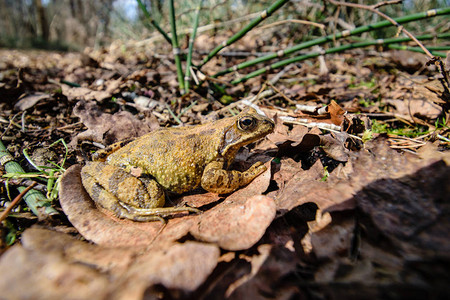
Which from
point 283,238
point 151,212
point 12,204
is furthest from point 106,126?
point 283,238

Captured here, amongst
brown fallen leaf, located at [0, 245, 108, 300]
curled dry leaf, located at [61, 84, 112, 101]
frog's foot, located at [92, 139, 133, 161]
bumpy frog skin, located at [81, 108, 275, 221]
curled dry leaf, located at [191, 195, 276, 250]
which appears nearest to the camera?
brown fallen leaf, located at [0, 245, 108, 300]

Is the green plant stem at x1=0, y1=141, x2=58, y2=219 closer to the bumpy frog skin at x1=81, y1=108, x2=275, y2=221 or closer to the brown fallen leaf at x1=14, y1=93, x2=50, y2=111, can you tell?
the bumpy frog skin at x1=81, y1=108, x2=275, y2=221

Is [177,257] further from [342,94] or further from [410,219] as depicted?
[342,94]

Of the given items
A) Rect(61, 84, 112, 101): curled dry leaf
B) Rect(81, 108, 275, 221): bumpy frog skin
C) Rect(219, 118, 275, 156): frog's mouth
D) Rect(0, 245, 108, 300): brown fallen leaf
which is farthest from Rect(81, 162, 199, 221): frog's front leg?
Rect(61, 84, 112, 101): curled dry leaf

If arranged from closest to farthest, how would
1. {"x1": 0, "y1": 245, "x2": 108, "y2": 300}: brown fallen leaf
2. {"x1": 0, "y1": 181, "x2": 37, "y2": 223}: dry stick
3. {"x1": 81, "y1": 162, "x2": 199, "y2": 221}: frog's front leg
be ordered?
{"x1": 0, "y1": 245, "x2": 108, "y2": 300}: brown fallen leaf → {"x1": 0, "y1": 181, "x2": 37, "y2": 223}: dry stick → {"x1": 81, "y1": 162, "x2": 199, "y2": 221}: frog's front leg

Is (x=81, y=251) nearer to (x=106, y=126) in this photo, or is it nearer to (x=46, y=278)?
(x=46, y=278)

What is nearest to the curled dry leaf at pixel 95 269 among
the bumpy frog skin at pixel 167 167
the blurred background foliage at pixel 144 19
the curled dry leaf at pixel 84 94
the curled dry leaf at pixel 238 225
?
the curled dry leaf at pixel 238 225

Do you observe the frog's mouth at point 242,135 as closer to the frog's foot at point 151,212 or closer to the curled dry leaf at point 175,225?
the curled dry leaf at point 175,225
